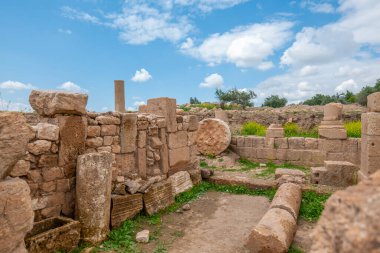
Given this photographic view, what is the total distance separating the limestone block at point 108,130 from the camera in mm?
5524

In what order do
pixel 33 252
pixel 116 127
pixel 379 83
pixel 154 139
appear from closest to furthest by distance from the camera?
pixel 33 252, pixel 116 127, pixel 154 139, pixel 379 83

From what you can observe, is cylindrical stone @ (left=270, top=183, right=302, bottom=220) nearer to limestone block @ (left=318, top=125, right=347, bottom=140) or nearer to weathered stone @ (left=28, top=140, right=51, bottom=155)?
weathered stone @ (left=28, top=140, right=51, bottom=155)

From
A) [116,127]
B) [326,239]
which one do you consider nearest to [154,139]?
[116,127]

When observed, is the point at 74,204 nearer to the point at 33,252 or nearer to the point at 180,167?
the point at 33,252

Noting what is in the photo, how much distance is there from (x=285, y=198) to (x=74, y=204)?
13.2 feet

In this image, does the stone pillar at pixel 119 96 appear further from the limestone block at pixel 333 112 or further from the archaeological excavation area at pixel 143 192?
the limestone block at pixel 333 112

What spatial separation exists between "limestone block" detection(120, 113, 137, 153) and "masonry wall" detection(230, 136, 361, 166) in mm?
6803

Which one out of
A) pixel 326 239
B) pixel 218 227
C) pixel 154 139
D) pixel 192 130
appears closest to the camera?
pixel 326 239

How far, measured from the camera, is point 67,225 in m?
4.17

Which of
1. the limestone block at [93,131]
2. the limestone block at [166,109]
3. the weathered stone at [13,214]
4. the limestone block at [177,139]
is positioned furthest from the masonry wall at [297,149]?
the weathered stone at [13,214]

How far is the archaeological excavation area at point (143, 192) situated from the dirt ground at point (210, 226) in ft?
0.07

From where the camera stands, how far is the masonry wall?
10.4 meters

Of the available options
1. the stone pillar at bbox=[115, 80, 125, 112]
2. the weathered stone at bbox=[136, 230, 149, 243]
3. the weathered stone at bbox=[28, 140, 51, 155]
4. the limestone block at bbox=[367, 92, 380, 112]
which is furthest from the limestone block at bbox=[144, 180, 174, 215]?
the stone pillar at bbox=[115, 80, 125, 112]

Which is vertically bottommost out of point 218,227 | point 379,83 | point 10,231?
point 218,227
